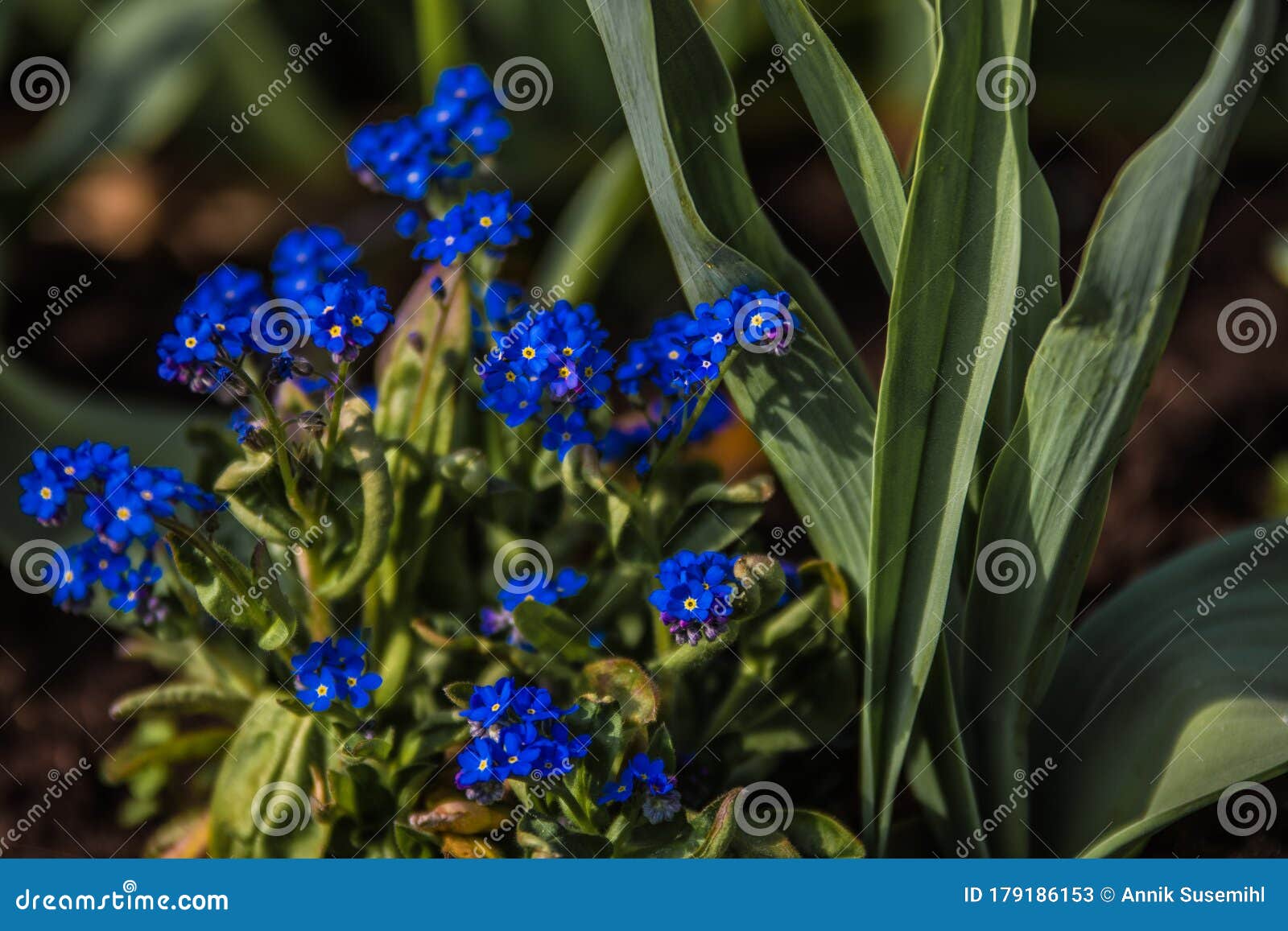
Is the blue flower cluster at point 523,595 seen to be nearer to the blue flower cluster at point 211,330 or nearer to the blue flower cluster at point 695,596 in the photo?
the blue flower cluster at point 695,596

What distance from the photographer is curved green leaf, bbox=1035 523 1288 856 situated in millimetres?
1255

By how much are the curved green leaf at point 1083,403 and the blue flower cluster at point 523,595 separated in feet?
1.54

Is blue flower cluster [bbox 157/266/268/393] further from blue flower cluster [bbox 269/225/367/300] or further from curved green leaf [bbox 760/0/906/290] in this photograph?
curved green leaf [bbox 760/0/906/290]

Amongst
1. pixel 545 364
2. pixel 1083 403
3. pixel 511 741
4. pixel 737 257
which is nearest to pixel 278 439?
pixel 545 364

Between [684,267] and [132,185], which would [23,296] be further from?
[684,267]

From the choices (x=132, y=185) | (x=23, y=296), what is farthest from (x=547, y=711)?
(x=132, y=185)

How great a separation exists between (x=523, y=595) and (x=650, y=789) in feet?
0.89

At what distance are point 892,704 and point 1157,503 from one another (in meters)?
1.00

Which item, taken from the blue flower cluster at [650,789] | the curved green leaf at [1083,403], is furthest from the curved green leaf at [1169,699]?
the blue flower cluster at [650,789]

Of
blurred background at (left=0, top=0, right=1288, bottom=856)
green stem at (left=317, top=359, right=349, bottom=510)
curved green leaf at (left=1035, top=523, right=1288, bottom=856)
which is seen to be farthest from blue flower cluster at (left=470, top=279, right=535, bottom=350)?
curved green leaf at (left=1035, top=523, right=1288, bottom=856)

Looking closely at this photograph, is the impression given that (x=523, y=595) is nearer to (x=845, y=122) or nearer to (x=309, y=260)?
(x=309, y=260)

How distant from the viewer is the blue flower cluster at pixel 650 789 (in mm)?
1241

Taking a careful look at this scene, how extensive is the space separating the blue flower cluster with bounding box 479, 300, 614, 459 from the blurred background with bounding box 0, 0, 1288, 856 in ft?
1.83

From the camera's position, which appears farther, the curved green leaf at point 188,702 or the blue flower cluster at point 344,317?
the curved green leaf at point 188,702
